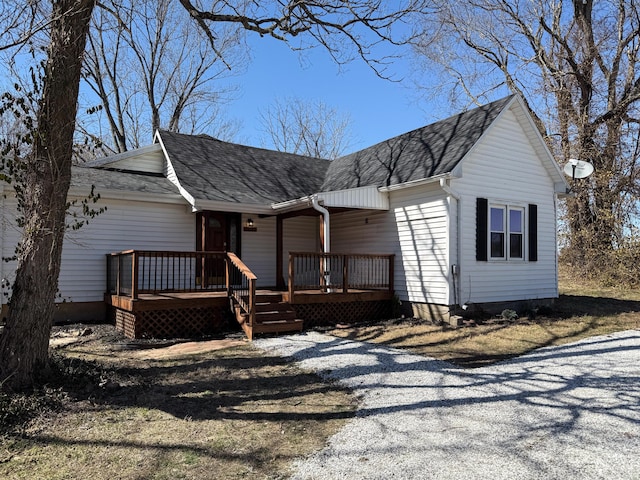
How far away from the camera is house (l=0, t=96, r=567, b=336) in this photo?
9.70 m

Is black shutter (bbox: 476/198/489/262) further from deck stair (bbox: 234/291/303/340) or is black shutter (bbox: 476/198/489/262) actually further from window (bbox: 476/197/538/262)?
deck stair (bbox: 234/291/303/340)

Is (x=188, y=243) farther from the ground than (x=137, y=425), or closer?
farther from the ground

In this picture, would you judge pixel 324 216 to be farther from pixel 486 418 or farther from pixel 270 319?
pixel 486 418

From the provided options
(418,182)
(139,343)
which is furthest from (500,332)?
(139,343)

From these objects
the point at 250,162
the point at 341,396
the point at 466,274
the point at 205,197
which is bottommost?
the point at 341,396

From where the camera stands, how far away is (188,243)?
11.6 meters

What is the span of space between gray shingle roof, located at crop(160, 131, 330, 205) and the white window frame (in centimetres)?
544

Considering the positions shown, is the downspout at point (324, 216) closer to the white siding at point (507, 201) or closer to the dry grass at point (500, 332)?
the dry grass at point (500, 332)

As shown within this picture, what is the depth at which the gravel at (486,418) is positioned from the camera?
3.25 meters

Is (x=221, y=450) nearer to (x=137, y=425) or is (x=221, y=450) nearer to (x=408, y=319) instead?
(x=137, y=425)

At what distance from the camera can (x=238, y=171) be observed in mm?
13438

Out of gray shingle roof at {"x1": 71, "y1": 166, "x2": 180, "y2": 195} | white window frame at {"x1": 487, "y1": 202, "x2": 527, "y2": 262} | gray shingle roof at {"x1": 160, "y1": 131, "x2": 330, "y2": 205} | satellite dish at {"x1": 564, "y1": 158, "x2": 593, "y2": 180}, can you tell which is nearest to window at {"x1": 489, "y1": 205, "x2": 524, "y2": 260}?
white window frame at {"x1": 487, "y1": 202, "x2": 527, "y2": 262}

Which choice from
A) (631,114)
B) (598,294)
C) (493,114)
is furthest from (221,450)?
(631,114)

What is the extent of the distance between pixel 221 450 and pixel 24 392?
263cm
